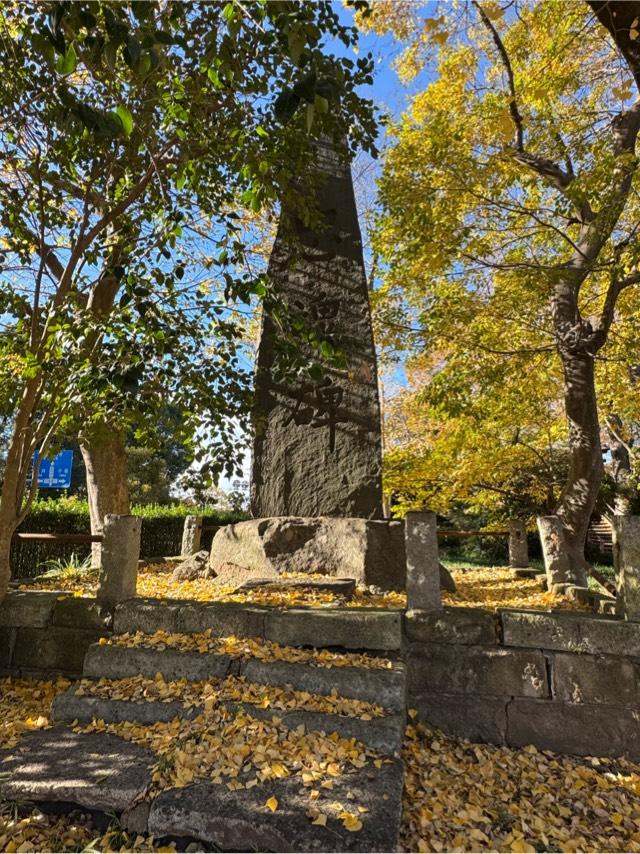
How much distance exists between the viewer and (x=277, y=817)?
204cm

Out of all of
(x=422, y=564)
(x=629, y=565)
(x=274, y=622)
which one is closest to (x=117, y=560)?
(x=274, y=622)

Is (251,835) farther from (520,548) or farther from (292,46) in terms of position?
(520,548)

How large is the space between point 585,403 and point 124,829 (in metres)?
6.00

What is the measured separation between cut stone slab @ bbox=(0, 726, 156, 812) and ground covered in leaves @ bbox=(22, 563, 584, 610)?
128 cm

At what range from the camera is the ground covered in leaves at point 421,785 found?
2176mm

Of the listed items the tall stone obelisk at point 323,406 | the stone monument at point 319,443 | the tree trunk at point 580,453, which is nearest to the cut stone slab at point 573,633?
the stone monument at point 319,443

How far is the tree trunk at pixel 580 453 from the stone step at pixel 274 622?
139 inches

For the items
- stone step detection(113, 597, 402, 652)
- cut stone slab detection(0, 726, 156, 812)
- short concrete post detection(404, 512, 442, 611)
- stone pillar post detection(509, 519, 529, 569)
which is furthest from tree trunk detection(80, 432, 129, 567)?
stone pillar post detection(509, 519, 529, 569)

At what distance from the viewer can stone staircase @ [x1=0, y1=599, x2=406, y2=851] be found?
205 centimetres

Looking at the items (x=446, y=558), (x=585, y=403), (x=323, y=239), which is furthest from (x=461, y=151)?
(x=446, y=558)

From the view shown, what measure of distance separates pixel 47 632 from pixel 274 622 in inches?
68.8

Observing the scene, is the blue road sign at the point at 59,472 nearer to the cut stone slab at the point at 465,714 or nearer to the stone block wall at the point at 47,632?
the stone block wall at the point at 47,632

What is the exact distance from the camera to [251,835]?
201cm

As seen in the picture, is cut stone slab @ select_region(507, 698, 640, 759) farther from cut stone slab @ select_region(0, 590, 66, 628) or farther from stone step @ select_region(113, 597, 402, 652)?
cut stone slab @ select_region(0, 590, 66, 628)
